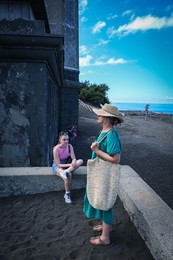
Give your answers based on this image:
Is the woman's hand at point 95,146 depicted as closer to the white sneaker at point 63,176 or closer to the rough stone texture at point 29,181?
the white sneaker at point 63,176

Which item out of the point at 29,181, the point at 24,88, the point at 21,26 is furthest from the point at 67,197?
the point at 21,26

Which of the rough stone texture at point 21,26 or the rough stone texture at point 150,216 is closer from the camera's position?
the rough stone texture at point 150,216

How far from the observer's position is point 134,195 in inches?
101

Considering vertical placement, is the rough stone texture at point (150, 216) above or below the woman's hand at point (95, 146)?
below

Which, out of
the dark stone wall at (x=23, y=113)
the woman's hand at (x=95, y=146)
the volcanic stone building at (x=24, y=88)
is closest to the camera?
the woman's hand at (x=95, y=146)

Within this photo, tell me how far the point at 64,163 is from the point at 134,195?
53.8 inches

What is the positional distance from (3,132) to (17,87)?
110cm

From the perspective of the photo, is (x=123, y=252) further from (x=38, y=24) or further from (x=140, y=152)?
(x=140, y=152)

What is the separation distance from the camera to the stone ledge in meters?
1.83

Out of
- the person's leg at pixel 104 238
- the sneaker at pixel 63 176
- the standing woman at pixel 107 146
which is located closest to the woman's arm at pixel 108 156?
the standing woman at pixel 107 146

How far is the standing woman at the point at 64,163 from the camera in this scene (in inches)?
115

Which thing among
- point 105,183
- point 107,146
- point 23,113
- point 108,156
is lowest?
point 105,183

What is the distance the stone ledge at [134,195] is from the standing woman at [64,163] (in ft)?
0.73

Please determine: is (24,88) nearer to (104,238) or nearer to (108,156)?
(108,156)
